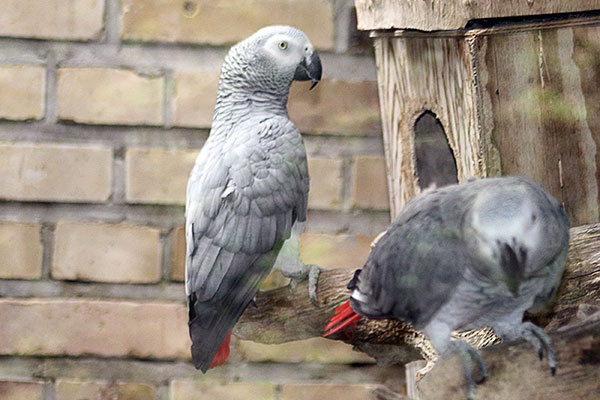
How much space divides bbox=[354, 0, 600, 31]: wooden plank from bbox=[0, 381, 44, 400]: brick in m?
0.68

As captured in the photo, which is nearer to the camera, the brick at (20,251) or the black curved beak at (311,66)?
the black curved beak at (311,66)

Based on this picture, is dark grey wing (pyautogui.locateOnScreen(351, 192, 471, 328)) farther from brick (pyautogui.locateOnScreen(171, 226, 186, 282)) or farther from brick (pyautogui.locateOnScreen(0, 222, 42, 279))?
brick (pyautogui.locateOnScreen(0, 222, 42, 279))

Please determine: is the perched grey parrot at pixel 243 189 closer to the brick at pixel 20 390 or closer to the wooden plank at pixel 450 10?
the wooden plank at pixel 450 10

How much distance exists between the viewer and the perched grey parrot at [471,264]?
42 cm

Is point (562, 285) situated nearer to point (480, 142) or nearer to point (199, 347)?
point (480, 142)

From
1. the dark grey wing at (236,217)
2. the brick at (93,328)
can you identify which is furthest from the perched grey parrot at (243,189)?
the brick at (93,328)

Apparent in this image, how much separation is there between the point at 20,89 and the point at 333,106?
0.44 m

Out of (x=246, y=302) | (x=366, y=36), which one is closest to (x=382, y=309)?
(x=246, y=302)

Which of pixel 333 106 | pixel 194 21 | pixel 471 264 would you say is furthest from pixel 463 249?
pixel 194 21

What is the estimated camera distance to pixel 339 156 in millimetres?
876

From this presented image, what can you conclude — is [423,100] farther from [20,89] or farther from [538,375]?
[20,89]

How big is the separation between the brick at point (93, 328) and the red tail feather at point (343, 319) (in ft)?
0.87

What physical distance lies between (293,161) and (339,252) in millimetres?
218

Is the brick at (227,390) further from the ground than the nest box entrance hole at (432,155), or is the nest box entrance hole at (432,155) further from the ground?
the nest box entrance hole at (432,155)
